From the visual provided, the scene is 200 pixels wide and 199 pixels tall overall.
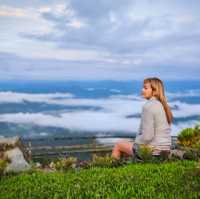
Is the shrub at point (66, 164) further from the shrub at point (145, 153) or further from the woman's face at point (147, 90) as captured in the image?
the woman's face at point (147, 90)

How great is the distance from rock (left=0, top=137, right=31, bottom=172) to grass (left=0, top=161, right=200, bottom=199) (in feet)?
1.29

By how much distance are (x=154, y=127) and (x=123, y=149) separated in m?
1.12

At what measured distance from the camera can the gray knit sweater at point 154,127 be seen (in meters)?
17.3

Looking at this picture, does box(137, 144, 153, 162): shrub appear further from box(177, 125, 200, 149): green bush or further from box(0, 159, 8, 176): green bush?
box(0, 159, 8, 176): green bush

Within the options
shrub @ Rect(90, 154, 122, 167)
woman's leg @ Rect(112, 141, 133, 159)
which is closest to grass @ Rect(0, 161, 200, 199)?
shrub @ Rect(90, 154, 122, 167)

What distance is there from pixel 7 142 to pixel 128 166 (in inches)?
120

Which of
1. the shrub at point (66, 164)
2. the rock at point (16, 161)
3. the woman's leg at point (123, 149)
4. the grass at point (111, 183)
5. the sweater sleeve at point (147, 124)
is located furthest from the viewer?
the woman's leg at point (123, 149)

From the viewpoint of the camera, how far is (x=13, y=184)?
50.1 feet

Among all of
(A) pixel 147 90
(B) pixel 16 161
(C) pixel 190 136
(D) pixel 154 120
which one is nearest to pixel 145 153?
(D) pixel 154 120

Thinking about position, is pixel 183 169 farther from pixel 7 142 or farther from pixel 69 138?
pixel 69 138

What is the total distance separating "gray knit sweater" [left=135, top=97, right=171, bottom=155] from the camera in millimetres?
17266

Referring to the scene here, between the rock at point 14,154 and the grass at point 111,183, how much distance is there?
394 millimetres

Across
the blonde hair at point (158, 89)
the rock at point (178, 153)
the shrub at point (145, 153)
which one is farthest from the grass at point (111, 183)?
the blonde hair at point (158, 89)

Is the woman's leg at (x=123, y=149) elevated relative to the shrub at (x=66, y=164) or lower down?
elevated
